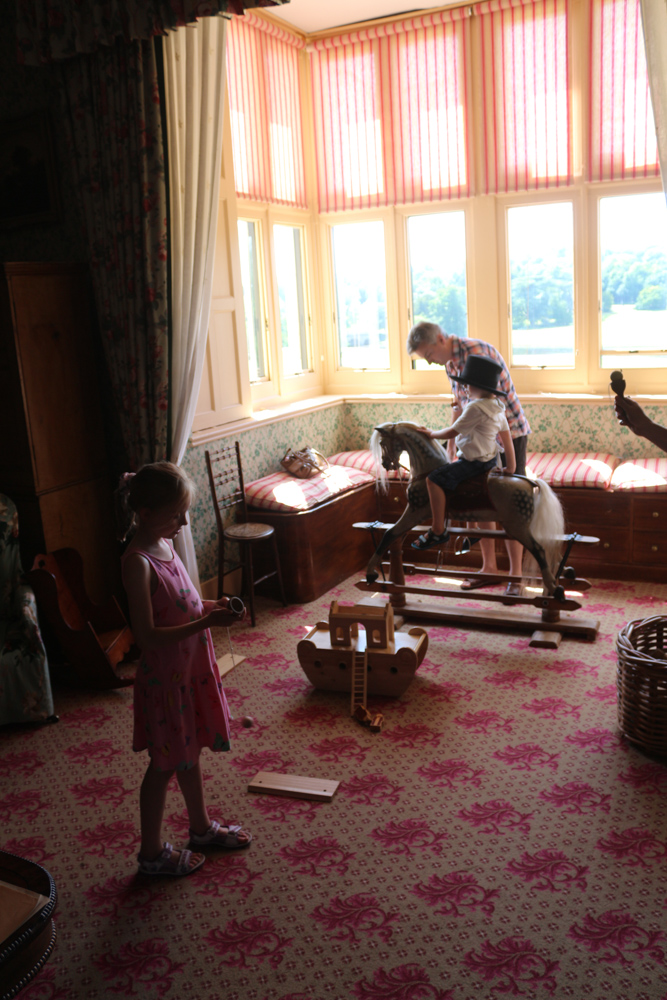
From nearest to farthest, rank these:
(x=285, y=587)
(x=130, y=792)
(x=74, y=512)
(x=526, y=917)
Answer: (x=526, y=917)
(x=130, y=792)
(x=74, y=512)
(x=285, y=587)

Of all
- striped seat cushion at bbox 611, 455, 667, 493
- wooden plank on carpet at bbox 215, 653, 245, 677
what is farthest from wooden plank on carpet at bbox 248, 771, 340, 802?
striped seat cushion at bbox 611, 455, 667, 493

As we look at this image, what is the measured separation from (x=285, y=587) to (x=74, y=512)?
154cm

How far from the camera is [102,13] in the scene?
4141 millimetres

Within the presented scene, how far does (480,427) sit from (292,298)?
3111 millimetres

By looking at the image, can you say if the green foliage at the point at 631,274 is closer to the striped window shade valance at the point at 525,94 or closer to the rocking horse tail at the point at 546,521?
the striped window shade valance at the point at 525,94

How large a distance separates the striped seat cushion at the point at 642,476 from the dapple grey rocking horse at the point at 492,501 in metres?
1.02

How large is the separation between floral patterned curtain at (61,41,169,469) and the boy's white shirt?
1.69m

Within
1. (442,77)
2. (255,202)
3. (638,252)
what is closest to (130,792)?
(255,202)

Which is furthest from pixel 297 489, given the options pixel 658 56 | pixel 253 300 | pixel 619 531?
pixel 658 56

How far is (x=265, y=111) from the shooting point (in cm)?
647

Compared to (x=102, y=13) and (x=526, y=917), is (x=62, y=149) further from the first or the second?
(x=526, y=917)

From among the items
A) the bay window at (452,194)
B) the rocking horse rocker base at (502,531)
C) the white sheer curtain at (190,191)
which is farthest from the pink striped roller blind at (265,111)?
the rocking horse rocker base at (502,531)

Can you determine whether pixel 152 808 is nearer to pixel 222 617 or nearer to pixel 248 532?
pixel 222 617

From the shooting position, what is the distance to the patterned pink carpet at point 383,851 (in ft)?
8.11
